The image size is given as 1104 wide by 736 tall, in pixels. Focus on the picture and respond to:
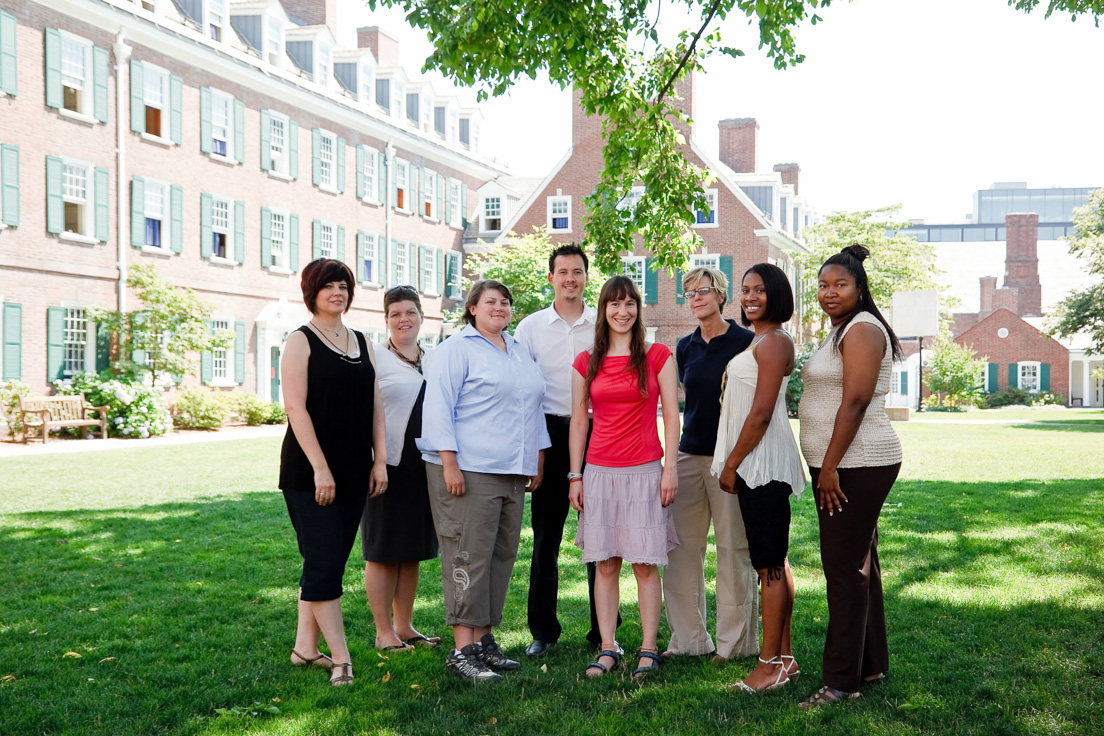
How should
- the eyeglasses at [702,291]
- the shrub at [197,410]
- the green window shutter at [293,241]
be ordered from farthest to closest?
the green window shutter at [293,241] → the shrub at [197,410] → the eyeglasses at [702,291]

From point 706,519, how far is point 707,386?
72cm

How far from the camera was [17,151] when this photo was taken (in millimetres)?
20078

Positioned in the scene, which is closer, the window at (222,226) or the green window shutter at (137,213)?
the green window shutter at (137,213)

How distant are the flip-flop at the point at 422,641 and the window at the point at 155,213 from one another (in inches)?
814

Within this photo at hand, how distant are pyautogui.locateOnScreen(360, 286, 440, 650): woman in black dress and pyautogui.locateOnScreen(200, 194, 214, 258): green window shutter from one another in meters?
21.5

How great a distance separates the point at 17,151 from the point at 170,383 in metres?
6.07

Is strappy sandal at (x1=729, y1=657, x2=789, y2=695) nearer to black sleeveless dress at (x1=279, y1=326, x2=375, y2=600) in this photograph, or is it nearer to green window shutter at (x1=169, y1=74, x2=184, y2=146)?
black sleeveless dress at (x1=279, y1=326, x2=375, y2=600)

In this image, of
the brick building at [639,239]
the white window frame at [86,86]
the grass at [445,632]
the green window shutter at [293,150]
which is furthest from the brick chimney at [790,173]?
the grass at [445,632]

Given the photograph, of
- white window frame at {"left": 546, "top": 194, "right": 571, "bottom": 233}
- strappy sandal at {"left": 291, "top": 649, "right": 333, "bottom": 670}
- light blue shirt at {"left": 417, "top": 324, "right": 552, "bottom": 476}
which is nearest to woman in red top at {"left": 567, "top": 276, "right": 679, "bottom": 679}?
light blue shirt at {"left": 417, "top": 324, "right": 552, "bottom": 476}

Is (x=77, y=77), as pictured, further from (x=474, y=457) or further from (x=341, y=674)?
(x=341, y=674)

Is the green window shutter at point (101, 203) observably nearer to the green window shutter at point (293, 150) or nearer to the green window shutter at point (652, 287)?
the green window shutter at point (293, 150)

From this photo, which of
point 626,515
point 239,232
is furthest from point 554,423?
point 239,232

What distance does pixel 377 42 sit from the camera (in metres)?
36.1

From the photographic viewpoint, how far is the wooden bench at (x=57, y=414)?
733 inches
